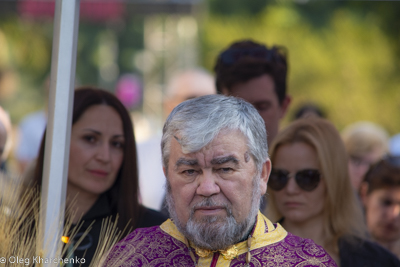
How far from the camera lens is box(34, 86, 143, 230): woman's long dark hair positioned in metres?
3.46

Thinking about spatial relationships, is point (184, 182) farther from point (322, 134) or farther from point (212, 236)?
point (322, 134)

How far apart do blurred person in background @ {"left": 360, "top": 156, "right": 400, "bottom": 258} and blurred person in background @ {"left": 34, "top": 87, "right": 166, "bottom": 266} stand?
1.52m

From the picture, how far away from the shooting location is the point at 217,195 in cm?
242

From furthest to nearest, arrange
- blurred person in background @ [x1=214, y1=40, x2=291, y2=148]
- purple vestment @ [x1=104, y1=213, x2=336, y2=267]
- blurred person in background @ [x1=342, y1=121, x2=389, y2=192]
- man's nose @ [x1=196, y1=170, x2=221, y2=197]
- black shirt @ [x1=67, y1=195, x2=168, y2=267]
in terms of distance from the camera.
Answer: blurred person in background @ [x1=342, y1=121, x2=389, y2=192] < blurred person in background @ [x1=214, y1=40, x2=291, y2=148] < black shirt @ [x1=67, y1=195, x2=168, y2=267] < purple vestment @ [x1=104, y1=213, x2=336, y2=267] < man's nose @ [x1=196, y1=170, x2=221, y2=197]

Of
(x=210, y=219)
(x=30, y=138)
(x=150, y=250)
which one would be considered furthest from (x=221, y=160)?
(x=30, y=138)

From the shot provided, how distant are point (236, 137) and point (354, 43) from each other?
16757 millimetres

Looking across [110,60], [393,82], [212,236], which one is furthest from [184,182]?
[110,60]

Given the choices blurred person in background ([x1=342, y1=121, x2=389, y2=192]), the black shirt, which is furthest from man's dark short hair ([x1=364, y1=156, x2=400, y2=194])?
the black shirt

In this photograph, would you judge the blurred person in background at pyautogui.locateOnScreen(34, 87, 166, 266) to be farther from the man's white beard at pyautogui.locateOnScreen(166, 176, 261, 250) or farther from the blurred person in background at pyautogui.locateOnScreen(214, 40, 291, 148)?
the man's white beard at pyautogui.locateOnScreen(166, 176, 261, 250)

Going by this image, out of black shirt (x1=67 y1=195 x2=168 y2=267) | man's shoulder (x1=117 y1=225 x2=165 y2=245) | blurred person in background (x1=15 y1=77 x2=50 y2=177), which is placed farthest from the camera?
blurred person in background (x1=15 y1=77 x2=50 y2=177)

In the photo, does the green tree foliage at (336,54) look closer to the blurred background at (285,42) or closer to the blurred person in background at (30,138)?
the blurred background at (285,42)

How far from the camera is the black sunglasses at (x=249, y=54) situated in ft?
13.5

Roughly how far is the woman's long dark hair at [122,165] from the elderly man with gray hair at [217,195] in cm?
82

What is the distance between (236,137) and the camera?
8.04 ft
